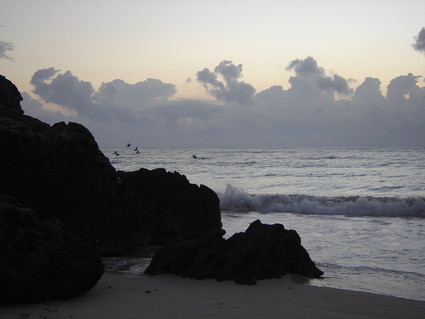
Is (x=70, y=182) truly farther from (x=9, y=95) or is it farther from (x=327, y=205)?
(x=327, y=205)

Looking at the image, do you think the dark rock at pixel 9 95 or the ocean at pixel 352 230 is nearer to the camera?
the ocean at pixel 352 230

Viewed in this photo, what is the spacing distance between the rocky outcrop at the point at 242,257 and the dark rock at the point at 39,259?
1.84 m

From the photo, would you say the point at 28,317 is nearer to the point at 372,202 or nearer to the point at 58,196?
the point at 58,196

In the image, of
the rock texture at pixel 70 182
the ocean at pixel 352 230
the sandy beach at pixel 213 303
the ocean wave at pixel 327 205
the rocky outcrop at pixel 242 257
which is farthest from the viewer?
the ocean wave at pixel 327 205

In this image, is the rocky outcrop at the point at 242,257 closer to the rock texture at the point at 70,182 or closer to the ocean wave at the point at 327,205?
the rock texture at the point at 70,182

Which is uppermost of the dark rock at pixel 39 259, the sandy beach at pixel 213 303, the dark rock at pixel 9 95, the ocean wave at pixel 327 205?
the dark rock at pixel 9 95

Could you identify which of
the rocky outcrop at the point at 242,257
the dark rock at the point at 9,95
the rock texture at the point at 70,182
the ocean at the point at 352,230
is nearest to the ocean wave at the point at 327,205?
the ocean at the point at 352,230

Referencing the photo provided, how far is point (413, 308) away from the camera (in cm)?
580

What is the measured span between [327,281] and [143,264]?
3.30m

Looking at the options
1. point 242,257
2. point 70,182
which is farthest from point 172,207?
point 242,257

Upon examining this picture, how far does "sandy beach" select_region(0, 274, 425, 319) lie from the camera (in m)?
5.10

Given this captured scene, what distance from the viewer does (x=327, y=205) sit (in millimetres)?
19828

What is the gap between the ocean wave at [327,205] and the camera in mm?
18031

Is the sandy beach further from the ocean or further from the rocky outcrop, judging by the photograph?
the ocean
